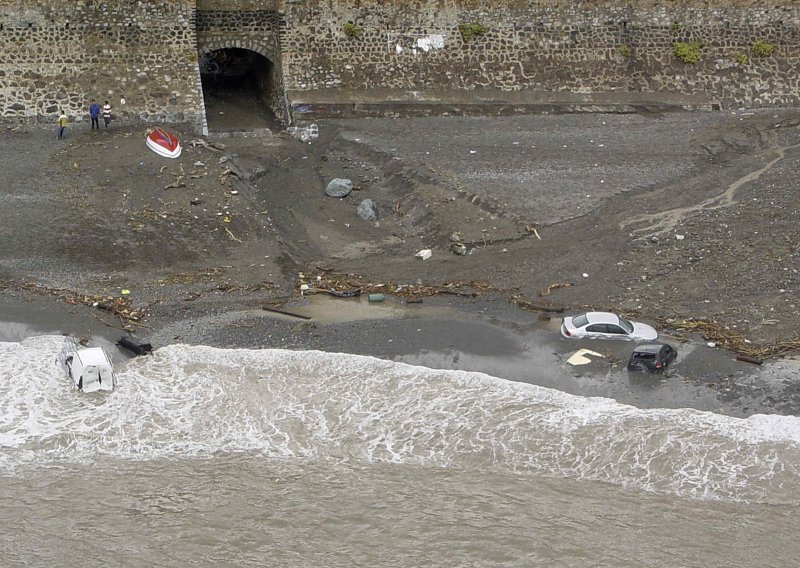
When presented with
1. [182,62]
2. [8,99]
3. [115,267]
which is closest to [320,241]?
[115,267]

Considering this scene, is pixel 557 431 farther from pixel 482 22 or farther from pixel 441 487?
pixel 482 22

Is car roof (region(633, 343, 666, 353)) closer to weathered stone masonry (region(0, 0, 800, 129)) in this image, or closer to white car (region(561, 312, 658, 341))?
white car (region(561, 312, 658, 341))

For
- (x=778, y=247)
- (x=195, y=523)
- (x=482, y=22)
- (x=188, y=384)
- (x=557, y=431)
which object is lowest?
(x=195, y=523)

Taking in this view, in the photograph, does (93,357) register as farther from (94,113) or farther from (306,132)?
(306,132)

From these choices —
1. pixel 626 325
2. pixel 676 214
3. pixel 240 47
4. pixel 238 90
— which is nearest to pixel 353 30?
pixel 240 47

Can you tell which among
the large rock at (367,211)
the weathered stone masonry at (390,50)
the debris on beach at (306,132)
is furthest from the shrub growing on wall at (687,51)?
the large rock at (367,211)

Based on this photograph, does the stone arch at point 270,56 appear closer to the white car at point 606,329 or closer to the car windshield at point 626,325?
the white car at point 606,329
